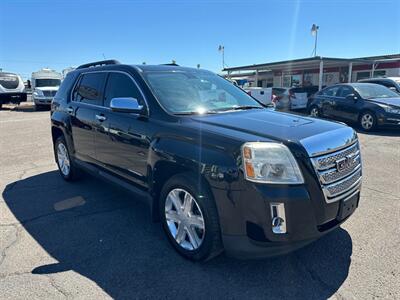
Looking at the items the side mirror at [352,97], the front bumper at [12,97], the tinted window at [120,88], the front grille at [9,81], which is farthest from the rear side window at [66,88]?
the front bumper at [12,97]

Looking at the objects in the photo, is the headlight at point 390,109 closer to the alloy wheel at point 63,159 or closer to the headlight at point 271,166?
the headlight at point 271,166

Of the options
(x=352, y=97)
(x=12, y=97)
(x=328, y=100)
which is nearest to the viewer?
(x=352, y=97)

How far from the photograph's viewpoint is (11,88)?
23016mm

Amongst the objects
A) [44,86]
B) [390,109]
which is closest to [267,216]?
[390,109]

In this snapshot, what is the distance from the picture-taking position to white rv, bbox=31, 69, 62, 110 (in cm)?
2214

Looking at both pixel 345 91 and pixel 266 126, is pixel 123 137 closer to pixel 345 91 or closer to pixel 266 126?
pixel 266 126

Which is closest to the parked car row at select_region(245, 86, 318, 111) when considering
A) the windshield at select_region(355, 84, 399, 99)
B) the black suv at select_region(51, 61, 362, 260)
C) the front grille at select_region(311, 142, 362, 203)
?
the windshield at select_region(355, 84, 399, 99)

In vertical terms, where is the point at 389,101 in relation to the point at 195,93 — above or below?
below

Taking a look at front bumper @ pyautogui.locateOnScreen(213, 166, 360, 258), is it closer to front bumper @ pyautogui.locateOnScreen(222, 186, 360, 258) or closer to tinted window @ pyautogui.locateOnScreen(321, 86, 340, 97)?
front bumper @ pyautogui.locateOnScreen(222, 186, 360, 258)

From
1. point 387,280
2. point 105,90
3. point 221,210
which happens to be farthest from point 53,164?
point 387,280

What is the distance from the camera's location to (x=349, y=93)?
11031 mm

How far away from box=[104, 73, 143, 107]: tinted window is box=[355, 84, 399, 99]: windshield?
9.15m

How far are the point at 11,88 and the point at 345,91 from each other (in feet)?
72.6

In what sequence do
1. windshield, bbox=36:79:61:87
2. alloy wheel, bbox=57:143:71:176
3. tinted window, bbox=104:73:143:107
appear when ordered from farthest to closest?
windshield, bbox=36:79:61:87 < alloy wheel, bbox=57:143:71:176 < tinted window, bbox=104:73:143:107
